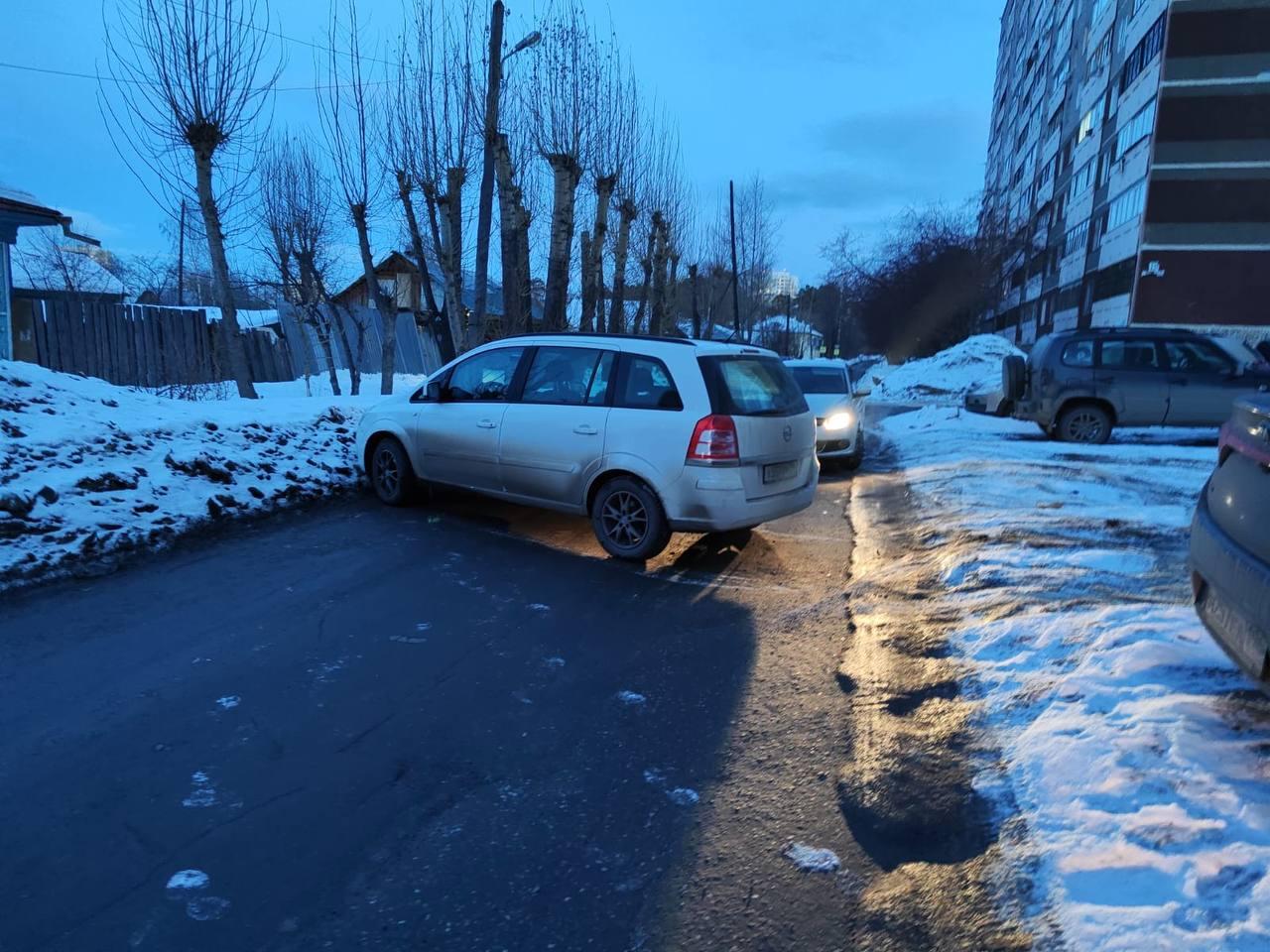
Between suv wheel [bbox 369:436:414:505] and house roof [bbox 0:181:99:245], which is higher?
house roof [bbox 0:181:99:245]

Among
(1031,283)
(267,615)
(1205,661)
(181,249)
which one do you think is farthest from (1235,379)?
(1031,283)

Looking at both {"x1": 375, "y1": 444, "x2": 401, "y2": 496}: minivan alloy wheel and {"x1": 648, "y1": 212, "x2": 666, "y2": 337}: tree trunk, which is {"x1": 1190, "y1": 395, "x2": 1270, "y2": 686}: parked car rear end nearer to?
{"x1": 375, "y1": 444, "x2": 401, "y2": 496}: minivan alloy wheel

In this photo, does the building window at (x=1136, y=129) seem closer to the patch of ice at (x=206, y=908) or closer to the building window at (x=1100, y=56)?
the building window at (x=1100, y=56)

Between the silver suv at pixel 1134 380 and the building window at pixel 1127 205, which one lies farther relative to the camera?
the building window at pixel 1127 205

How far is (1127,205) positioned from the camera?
37.0 m

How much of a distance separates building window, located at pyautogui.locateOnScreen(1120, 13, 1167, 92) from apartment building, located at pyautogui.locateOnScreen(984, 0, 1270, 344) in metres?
0.07

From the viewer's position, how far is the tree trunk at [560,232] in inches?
562

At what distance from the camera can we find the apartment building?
107 feet

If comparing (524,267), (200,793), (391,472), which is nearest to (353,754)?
(200,793)

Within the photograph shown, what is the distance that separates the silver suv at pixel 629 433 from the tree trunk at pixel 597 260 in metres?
11.5

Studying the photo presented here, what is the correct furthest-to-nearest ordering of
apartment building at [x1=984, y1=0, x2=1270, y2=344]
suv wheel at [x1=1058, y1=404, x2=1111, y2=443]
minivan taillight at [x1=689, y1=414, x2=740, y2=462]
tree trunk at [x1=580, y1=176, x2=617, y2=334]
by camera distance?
apartment building at [x1=984, y1=0, x2=1270, y2=344]
tree trunk at [x1=580, y1=176, x2=617, y2=334]
suv wheel at [x1=1058, y1=404, x2=1111, y2=443]
minivan taillight at [x1=689, y1=414, x2=740, y2=462]

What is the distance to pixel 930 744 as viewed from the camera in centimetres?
340

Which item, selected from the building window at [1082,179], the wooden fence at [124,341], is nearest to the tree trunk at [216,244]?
the wooden fence at [124,341]

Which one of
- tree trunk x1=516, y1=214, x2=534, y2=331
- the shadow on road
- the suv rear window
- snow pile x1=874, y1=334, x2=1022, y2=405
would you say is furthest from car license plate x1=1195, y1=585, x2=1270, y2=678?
snow pile x1=874, y1=334, x2=1022, y2=405
